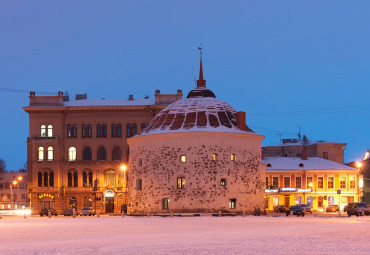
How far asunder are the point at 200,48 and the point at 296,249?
4841cm

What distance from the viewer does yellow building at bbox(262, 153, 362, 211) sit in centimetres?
7275

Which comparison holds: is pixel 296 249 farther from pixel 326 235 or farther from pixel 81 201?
pixel 81 201

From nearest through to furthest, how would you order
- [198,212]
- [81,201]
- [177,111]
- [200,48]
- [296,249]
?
1. [296,249]
2. [198,212]
3. [177,111]
4. [200,48]
5. [81,201]

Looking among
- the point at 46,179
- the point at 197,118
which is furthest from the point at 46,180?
the point at 197,118

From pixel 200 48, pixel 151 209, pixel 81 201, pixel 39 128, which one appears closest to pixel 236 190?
pixel 151 209

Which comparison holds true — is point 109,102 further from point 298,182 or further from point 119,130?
point 298,182

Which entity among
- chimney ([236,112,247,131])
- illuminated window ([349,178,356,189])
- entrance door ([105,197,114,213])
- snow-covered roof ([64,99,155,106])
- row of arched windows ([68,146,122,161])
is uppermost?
snow-covered roof ([64,99,155,106])

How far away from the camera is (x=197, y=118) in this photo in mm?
56688

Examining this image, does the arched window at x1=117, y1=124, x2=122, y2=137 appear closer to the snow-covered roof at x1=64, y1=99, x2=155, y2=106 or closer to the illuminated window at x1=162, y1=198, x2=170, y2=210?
the snow-covered roof at x1=64, y1=99, x2=155, y2=106

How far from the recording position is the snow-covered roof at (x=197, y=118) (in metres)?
55.9

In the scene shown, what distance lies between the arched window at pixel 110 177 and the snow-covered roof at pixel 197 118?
1455 cm

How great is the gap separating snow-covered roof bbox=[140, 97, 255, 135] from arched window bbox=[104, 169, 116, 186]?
14.5 meters

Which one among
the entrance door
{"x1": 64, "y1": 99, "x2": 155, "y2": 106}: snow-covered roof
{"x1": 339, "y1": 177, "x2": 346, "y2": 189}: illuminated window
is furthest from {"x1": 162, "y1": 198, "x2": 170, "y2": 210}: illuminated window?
{"x1": 339, "y1": 177, "x2": 346, "y2": 189}: illuminated window

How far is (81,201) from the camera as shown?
71.3 metres
